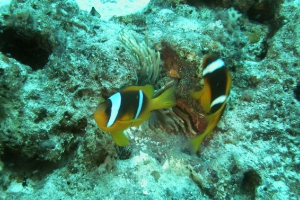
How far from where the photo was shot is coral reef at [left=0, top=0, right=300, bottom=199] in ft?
6.51


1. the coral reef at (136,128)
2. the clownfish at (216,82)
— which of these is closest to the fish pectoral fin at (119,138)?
the coral reef at (136,128)

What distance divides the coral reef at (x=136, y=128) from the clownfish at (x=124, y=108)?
58 centimetres

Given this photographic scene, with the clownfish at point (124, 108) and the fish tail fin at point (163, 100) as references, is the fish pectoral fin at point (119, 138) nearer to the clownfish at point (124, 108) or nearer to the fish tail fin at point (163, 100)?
the clownfish at point (124, 108)

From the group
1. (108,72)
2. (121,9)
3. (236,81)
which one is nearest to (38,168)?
(108,72)

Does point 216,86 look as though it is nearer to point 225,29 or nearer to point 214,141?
point 214,141

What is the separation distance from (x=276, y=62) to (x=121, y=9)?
120 inches

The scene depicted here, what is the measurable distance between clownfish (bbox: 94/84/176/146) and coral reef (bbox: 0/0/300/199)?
58 cm

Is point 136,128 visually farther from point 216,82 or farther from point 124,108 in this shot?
point 216,82

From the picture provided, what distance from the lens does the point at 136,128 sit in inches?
98.3

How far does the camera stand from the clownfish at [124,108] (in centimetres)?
141

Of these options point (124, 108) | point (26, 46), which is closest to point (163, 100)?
point (124, 108)

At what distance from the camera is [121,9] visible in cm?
445

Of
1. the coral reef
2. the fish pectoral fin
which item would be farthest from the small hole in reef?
the fish pectoral fin

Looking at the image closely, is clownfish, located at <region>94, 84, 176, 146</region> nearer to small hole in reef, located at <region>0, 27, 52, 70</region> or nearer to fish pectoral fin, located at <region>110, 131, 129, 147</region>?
fish pectoral fin, located at <region>110, 131, 129, 147</region>
